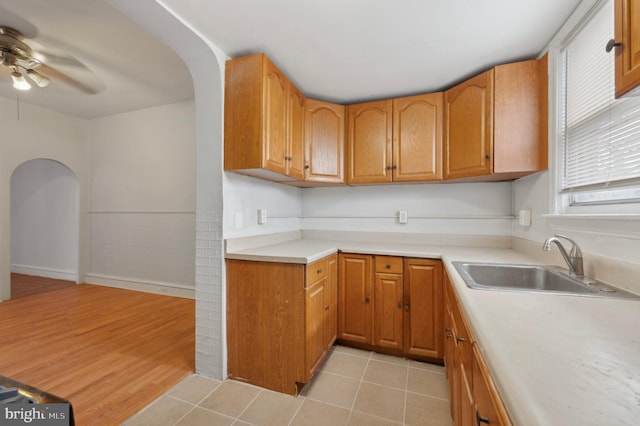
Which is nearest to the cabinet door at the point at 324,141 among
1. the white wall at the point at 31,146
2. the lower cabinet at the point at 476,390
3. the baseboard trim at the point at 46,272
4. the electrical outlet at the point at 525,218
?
the electrical outlet at the point at 525,218

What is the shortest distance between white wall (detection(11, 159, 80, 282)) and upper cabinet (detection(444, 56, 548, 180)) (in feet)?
16.9

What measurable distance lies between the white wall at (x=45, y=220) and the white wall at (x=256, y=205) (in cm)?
347

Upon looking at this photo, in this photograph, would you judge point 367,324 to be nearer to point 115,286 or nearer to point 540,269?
point 540,269

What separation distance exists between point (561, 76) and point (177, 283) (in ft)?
13.5

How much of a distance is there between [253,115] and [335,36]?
70cm

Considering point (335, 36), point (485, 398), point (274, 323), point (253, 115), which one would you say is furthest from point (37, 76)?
point (485, 398)

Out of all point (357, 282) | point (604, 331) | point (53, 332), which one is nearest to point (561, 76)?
point (604, 331)

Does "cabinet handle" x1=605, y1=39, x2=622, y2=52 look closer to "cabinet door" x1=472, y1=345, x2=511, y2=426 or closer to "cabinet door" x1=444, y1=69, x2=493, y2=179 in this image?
"cabinet door" x1=472, y1=345, x2=511, y2=426

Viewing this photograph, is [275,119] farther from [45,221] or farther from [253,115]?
[45,221]

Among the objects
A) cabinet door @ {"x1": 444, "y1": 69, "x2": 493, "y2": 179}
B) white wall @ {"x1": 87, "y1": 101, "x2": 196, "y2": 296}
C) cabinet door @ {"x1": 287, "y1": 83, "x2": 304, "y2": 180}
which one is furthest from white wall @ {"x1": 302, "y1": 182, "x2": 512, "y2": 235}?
white wall @ {"x1": 87, "y1": 101, "x2": 196, "y2": 296}

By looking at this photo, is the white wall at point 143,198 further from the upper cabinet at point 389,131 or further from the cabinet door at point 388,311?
the cabinet door at point 388,311

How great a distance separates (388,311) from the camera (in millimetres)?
2094

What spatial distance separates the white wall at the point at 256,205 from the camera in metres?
1.87

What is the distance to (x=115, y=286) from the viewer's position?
Result: 12.4 feet
